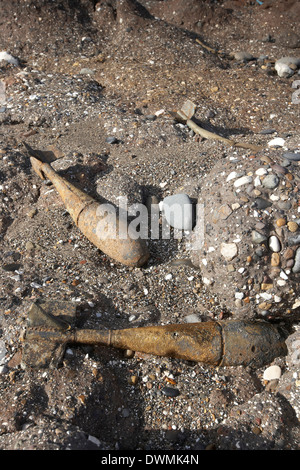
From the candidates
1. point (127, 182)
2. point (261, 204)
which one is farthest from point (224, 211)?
point (127, 182)

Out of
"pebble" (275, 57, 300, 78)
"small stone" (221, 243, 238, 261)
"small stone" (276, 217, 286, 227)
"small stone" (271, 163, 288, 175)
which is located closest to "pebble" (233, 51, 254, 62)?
"pebble" (275, 57, 300, 78)

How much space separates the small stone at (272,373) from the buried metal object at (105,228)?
46.1 inches

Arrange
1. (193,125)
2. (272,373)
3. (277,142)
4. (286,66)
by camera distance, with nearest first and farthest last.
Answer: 1. (272,373)
2. (277,142)
3. (193,125)
4. (286,66)

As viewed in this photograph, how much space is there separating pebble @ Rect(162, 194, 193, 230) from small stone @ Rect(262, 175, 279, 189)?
2.27 feet

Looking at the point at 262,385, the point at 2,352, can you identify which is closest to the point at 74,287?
the point at 2,352

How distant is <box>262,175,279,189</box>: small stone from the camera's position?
9.23 ft

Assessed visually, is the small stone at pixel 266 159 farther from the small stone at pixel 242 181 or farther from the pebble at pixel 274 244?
the pebble at pixel 274 244

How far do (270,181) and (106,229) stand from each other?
1.24m

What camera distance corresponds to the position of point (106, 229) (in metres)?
3.07

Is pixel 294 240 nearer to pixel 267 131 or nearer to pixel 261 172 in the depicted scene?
pixel 261 172

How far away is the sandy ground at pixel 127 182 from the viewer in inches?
94.7

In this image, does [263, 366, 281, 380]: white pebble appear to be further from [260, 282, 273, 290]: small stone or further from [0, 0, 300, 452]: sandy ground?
[260, 282, 273, 290]: small stone

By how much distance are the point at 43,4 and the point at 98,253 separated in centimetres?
448

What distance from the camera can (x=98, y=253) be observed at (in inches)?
130
